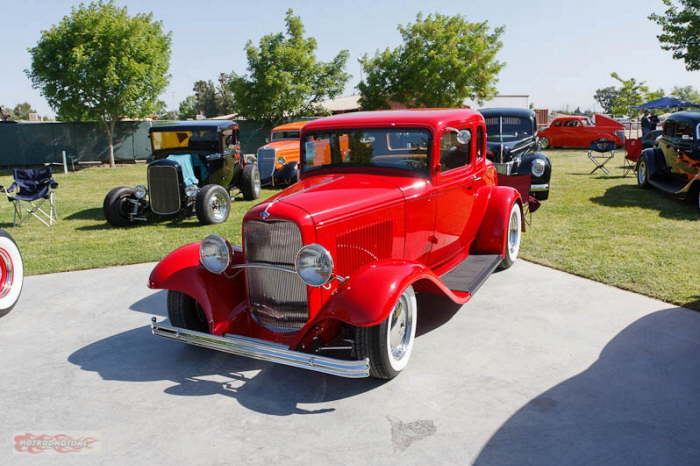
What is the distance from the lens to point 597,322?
193 inches

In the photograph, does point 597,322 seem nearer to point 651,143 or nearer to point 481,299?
point 481,299

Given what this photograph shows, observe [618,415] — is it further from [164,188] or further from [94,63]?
[94,63]

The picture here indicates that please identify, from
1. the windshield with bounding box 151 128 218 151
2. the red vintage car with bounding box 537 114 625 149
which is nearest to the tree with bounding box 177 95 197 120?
the red vintage car with bounding box 537 114 625 149

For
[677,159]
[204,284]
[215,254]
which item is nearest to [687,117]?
[677,159]

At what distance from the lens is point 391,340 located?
406 centimetres

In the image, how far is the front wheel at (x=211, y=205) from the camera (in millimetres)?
9609

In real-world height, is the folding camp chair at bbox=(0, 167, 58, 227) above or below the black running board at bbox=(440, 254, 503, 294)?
above

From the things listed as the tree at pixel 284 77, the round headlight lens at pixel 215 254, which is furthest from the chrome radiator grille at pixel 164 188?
the tree at pixel 284 77

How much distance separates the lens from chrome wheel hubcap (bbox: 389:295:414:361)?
4.03 m

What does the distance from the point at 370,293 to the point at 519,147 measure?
28.8 feet

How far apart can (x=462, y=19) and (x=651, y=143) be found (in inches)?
732

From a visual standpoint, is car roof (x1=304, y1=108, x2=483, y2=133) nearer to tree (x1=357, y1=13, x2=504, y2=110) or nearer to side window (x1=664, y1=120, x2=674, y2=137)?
side window (x1=664, y1=120, x2=674, y2=137)

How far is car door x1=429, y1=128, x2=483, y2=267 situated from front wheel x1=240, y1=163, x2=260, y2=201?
764 centimetres

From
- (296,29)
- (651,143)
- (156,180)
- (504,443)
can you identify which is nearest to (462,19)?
(296,29)
